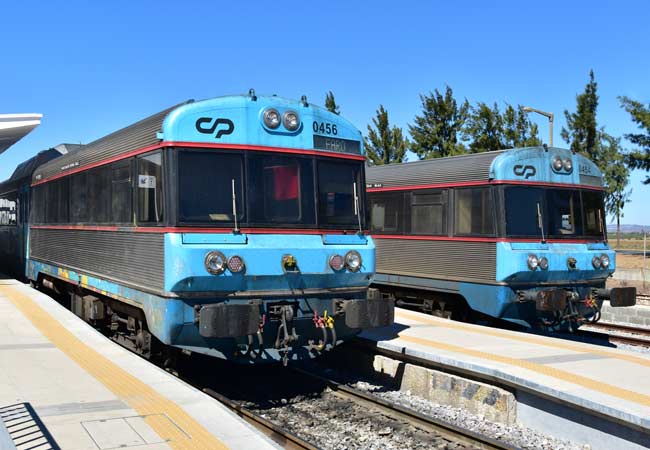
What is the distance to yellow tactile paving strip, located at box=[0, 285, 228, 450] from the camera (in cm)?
523

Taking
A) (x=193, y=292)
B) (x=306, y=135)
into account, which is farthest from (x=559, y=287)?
(x=193, y=292)

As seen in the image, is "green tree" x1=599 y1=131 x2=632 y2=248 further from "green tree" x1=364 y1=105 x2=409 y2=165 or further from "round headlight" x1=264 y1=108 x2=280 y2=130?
"round headlight" x1=264 y1=108 x2=280 y2=130

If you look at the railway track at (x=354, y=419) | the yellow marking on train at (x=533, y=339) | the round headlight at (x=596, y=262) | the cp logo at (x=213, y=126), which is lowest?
the railway track at (x=354, y=419)

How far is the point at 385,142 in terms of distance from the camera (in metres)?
26.1

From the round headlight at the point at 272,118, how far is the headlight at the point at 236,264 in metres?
1.56

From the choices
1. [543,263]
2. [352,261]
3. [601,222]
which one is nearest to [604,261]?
[601,222]

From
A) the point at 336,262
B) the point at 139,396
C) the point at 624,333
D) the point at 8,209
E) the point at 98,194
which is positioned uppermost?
the point at 8,209

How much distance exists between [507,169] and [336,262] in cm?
454

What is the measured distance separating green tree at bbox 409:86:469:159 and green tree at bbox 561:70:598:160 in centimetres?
472

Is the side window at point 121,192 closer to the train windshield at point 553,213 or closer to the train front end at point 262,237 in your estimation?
the train front end at point 262,237

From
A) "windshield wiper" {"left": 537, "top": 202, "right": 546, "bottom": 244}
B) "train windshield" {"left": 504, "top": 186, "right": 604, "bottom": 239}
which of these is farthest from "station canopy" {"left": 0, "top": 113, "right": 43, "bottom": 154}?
"windshield wiper" {"left": 537, "top": 202, "right": 546, "bottom": 244}

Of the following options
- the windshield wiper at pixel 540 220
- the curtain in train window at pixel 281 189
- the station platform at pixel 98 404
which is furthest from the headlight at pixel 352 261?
the windshield wiper at pixel 540 220

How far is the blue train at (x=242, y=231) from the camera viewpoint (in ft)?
23.3

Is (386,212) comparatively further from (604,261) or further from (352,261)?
(352,261)
